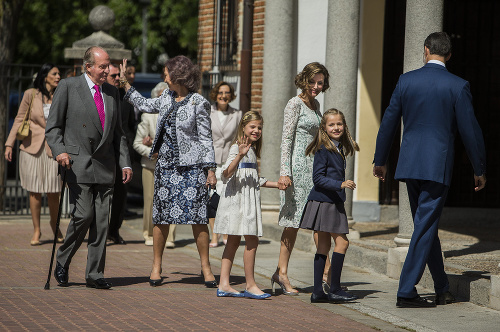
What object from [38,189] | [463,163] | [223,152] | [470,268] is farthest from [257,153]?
[463,163]

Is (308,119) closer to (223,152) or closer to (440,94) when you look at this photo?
(440,94)

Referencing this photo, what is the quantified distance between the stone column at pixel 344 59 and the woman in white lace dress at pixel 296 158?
2.24 metres

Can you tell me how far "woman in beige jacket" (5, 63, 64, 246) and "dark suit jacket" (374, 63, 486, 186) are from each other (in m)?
5.06

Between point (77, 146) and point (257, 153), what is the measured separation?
59.5 inches

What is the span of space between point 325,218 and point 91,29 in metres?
25.2

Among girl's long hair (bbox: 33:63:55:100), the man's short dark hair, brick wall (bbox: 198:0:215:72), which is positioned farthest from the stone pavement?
brick wall (bbox: 198:0:215:72)

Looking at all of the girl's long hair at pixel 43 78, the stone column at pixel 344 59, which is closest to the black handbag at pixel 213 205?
the stone column at pixel 344 59

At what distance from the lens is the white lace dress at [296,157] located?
317 inches

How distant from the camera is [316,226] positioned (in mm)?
7551

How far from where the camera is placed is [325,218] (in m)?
7.55

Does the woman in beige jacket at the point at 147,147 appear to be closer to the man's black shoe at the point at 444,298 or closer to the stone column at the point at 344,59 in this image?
the stone column at the point at 344,59

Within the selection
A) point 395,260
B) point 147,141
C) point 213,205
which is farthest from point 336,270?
point 147,141

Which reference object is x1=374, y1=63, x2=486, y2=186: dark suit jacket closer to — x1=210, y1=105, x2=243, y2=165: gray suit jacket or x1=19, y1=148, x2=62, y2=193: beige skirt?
x1=210, y1=105, x2=243, y2=165: gray suit jacket

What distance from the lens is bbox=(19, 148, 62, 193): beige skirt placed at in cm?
1116
